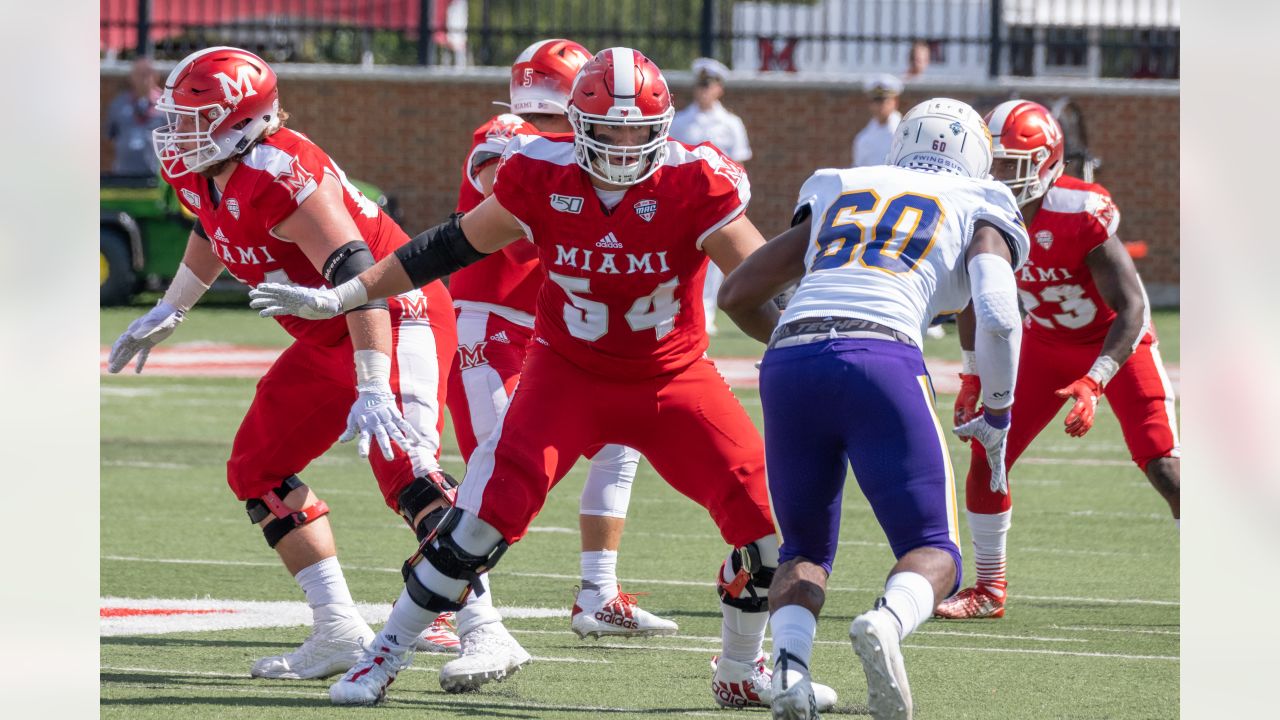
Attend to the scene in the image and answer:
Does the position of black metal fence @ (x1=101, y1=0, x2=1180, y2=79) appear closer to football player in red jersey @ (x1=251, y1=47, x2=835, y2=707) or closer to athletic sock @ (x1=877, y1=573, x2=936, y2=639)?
football player in red jersey @ (x1=251, y1=47, x2=835, y2=707)

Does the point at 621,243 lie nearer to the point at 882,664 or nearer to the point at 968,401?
the point at 882,664

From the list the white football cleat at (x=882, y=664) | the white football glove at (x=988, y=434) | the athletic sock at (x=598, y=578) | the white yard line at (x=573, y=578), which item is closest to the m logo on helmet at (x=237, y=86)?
the athletic sock at (x=598, y=578)

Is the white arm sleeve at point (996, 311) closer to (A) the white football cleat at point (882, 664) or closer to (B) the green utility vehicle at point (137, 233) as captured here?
(A) the white football cleat at point (882, 664)

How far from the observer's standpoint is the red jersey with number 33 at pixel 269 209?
5172 millimetres

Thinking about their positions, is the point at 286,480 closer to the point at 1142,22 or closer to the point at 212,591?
the point at 212,591

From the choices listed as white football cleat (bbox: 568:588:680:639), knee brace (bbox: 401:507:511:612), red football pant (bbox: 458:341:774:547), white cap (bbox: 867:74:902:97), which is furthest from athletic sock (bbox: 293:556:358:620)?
Answer: white cap (bbox: 867:74:902:97)

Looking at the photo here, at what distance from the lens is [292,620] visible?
6.33 m

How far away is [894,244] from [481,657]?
1.73 metres

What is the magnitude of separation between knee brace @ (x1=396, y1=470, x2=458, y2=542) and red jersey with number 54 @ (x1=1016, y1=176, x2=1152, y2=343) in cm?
253

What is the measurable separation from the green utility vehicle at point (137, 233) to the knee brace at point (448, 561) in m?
12.8

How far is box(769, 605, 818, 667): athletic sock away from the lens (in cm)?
422
